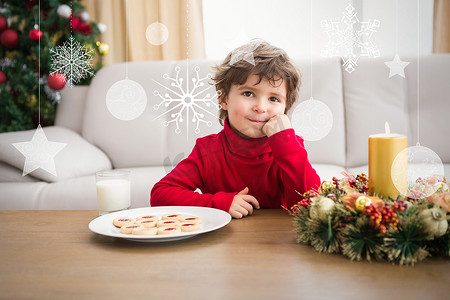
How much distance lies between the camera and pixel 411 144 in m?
2.27

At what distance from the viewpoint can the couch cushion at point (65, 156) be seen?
2.04 meters

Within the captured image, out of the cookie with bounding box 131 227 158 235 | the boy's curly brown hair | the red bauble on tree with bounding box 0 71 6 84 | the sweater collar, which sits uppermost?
the red bauble on tree with bounding box 0 71 6 84

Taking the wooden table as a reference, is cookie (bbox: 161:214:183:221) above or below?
above

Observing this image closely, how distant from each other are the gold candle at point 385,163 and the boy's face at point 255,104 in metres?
0.53

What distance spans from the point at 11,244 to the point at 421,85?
7.28 feet

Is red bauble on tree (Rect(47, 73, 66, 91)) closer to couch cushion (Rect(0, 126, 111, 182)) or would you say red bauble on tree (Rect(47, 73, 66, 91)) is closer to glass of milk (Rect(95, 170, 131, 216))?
couch cushion (Rect(0, 126, 111, 182))

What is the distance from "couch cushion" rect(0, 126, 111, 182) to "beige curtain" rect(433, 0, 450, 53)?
2444 millimetres

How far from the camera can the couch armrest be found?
268 cm

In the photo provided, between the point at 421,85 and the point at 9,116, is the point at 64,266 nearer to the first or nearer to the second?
the point at 421,85

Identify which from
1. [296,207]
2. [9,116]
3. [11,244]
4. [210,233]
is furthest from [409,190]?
[9,116]

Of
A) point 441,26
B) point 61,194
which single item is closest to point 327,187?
point 61,194
